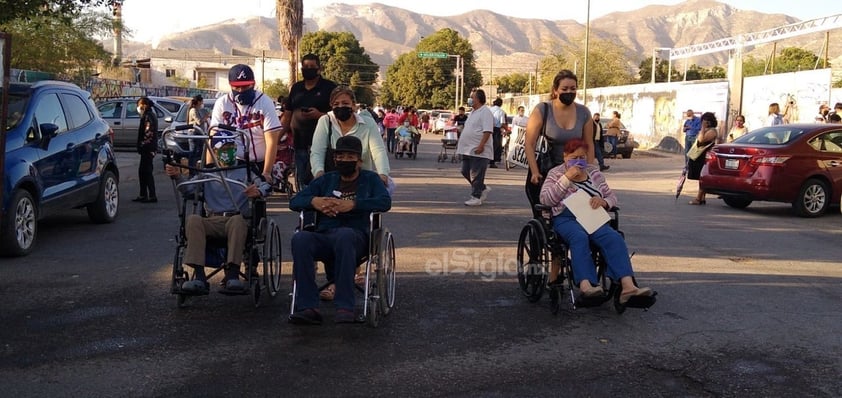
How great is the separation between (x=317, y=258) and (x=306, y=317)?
438 mm

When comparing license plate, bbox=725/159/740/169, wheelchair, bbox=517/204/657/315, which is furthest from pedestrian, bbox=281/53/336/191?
license plate, bbox=725/159/740/169

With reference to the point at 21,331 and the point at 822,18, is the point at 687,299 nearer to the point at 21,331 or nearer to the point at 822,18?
the point at 21,331

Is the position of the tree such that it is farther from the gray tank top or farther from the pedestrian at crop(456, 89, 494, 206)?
the gray tank top

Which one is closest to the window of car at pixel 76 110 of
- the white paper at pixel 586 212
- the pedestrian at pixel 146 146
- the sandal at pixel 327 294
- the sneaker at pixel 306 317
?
the pedestrian at pixel 146 146

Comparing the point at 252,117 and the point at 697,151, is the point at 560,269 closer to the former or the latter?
the point at 252,117

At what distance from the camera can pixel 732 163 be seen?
45.3ft

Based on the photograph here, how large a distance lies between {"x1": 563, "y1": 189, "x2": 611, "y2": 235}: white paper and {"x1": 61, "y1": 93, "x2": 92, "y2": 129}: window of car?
6.78 meters

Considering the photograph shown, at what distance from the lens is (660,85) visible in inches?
1430

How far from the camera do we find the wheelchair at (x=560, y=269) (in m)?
6.12

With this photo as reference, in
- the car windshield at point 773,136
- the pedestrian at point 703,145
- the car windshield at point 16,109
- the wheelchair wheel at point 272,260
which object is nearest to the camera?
the wheelchair wheel at point 272,260

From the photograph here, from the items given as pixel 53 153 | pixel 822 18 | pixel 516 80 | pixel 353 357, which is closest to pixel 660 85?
pixel 822 18

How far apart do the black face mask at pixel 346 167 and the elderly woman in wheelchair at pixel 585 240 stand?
153 cm

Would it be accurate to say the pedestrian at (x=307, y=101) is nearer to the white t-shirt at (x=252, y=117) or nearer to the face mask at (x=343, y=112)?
the white t-shirt at (x=252, y=117)

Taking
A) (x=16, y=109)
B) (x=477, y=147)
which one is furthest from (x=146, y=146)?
(x=477, y=147)
